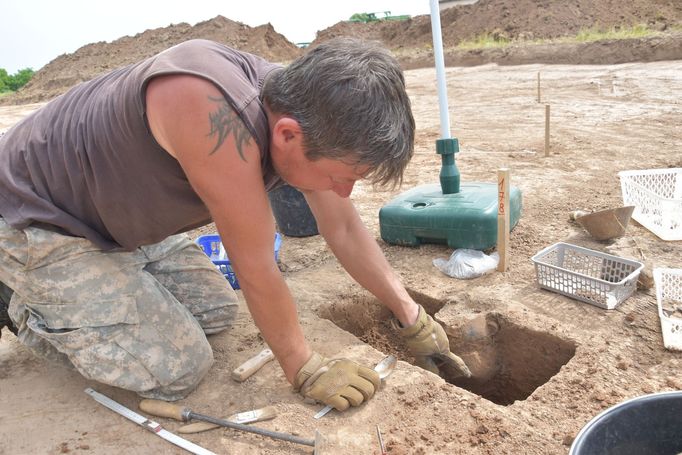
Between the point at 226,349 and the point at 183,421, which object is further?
the point at 226,349

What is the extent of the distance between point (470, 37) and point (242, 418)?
20.8 meters

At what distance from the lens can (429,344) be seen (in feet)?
7.50

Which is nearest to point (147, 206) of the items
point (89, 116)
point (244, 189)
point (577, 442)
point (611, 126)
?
point (89, 116)

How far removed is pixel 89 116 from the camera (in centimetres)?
183

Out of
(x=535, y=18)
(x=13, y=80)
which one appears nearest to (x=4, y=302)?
(x=535, y=18)

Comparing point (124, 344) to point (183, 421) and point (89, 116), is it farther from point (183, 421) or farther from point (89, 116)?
point (89, 116)

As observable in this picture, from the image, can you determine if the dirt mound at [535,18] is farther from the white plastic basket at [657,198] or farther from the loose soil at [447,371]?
the loose soil at [447,371]

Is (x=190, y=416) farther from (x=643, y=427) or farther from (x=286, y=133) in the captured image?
(x=643, y=427)

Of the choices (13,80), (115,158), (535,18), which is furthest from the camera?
(13,80)

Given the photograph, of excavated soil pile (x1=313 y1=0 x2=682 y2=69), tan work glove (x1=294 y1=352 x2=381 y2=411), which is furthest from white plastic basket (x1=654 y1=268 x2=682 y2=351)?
excavated soil pile (x1=313 y1=0 x2=682 y2=69)

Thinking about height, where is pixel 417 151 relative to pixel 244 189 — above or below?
below

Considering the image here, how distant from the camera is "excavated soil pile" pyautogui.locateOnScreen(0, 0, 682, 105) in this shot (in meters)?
11.5

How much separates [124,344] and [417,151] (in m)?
4.12

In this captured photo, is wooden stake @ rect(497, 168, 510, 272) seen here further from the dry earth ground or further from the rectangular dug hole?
the rectangular dug hole
